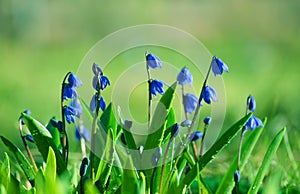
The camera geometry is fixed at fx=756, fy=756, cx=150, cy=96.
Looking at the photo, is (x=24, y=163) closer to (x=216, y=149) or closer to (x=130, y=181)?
(x=130, y=181)

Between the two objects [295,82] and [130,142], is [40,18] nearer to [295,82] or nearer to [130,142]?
[295,82]

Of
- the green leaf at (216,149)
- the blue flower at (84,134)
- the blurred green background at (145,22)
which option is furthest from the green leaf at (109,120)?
the blurred green background at (145,22)

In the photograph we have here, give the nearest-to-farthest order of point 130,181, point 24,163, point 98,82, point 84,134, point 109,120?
point 130,181
point 98,82
point 24,163
point 109,120
point 84,134

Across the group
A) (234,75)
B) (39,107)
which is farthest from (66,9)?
(39,107)

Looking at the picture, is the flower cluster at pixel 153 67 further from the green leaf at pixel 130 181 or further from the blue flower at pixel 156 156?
the green leaf at pixel 130 181

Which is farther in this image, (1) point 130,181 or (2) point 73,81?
(2) point 73,81

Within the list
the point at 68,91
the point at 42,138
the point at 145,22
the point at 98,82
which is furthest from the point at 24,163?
the point at 145,22

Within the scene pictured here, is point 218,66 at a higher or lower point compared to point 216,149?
higher
